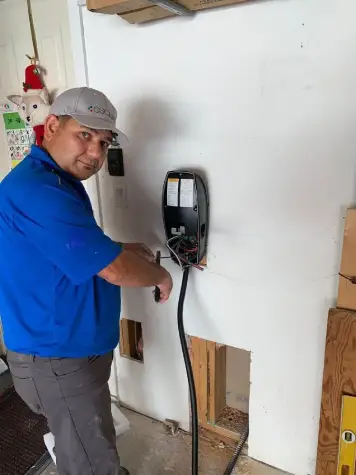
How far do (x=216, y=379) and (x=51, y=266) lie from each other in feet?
3.47

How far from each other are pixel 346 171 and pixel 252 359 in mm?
855

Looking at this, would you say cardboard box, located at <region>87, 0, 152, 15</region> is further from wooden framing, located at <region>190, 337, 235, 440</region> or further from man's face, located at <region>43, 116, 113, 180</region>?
wooden framing, located at <region>190, 337, 235, 440</region>

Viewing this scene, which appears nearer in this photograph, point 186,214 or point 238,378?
point 186,214

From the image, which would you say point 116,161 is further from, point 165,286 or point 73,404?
point 73,404

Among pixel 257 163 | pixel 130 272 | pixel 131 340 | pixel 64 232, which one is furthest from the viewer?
pixel 131 340

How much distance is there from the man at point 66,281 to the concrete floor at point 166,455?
407 mm

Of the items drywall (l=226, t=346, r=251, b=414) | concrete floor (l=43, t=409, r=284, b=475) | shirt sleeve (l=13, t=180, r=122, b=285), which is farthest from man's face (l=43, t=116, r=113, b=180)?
concrete floor (l=43, t=409, r=284, b=475)

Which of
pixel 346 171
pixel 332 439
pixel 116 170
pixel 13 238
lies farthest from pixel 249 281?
pixel 13 238

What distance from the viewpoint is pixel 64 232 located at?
1.12 metres

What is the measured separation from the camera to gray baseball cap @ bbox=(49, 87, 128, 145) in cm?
123

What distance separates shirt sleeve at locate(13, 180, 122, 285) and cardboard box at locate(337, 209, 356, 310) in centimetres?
Answer: 76

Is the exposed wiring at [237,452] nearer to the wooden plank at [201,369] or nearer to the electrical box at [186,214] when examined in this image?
the wooden plank at [201,369]

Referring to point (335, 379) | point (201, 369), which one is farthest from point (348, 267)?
point (201, 369)

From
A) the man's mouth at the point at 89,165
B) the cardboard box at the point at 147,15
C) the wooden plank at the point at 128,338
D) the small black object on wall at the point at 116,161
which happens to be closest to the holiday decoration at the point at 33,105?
the small black object on wall at the point at 116,161
